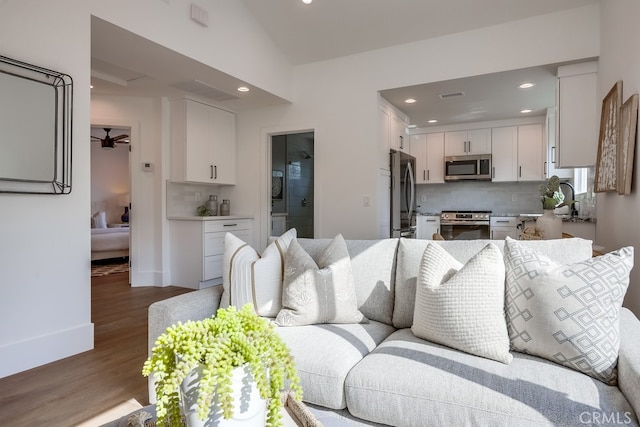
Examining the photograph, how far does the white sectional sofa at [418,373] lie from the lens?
1.12 metres

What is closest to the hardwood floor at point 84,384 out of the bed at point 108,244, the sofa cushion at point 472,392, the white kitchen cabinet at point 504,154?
the sofa cushion at point 472,392

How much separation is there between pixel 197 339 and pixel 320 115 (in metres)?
4.22

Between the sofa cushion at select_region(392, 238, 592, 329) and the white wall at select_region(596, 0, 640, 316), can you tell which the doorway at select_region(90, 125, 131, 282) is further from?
the white wall at select_region(596, 0, 640, 316)

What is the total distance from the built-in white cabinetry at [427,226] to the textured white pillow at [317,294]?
450cm

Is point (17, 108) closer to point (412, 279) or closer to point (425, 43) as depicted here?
point (412, 279)

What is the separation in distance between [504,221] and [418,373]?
194 inches

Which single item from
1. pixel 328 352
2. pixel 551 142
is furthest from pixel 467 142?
pixel 328 352

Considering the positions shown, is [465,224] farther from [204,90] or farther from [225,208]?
[204,90]

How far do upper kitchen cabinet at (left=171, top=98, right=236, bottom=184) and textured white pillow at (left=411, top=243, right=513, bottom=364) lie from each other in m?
3.88

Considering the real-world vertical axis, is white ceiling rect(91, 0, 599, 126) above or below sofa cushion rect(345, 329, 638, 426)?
above

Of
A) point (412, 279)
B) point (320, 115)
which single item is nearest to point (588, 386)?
point (412, 279)

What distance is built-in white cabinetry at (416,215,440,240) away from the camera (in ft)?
20.0

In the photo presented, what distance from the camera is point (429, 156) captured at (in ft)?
20.9

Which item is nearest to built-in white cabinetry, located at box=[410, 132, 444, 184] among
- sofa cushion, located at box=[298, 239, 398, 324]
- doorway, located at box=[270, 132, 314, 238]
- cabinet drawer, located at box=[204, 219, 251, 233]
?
doorway, located at box=[270, 132, 314, 238]
